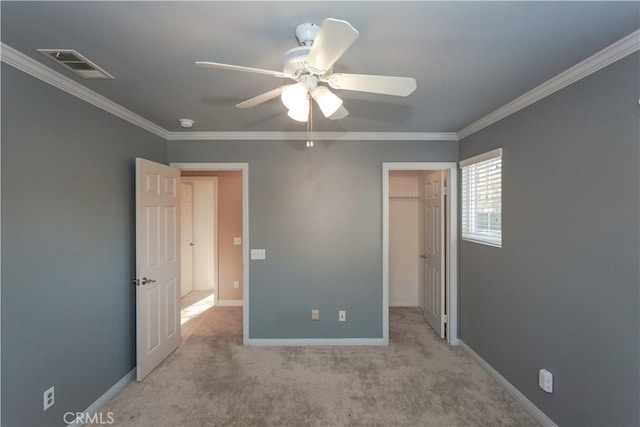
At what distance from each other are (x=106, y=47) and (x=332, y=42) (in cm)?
130

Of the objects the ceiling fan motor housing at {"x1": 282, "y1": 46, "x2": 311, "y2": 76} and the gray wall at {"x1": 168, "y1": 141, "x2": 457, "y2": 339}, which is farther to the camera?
the gray wall at {"x1": 168, "y1": 141, "x2": 457, "y2": 339}

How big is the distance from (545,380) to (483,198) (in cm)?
157

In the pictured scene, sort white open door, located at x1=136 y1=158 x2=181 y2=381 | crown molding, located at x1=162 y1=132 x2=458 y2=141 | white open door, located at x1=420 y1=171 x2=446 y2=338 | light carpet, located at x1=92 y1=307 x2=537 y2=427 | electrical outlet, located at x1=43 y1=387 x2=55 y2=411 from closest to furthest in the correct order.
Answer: electrical outlet, located at x1=43 y1=387 x2=55 y2=411
light carpet, located at x1=92 y1=307 x2=537 y2=427
white open door, located at x1=136 y1=158 x2=181 y2=381
crown molding, located at x1=162 y1=132 x2=458 y2=141
white open door, located at x1=420 y1=171 x2=446 y2=338

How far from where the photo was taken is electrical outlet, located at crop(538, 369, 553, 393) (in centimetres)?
194

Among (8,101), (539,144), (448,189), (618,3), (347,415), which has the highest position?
(618,3)

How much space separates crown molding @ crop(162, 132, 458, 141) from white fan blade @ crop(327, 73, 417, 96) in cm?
183

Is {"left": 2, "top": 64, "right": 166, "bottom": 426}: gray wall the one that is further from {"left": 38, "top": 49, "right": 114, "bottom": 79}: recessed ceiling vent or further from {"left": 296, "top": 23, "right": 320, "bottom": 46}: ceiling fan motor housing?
{"left": 296, "top": 23, "right": 320, "bottom": 46}: ceiling fan motor housing

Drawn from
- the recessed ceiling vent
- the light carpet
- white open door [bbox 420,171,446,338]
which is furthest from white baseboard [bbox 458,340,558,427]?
the recessed ceiling vent

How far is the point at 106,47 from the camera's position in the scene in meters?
1.49

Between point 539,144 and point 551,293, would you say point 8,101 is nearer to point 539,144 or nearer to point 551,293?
point 539,144

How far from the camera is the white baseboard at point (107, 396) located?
2.02 m

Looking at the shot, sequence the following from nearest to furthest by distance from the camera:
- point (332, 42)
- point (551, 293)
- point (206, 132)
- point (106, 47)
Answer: point (332, 42)
point (106, 47)
point (551, 293)
point (206, 132)

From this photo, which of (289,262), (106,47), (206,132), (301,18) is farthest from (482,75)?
(206,132)

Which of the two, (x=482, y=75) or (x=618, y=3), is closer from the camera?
(x=618, y=3)
